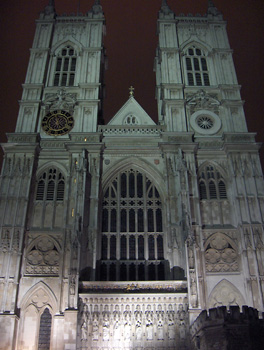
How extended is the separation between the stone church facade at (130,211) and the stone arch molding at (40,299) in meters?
0.06

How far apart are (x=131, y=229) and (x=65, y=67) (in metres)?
14.2

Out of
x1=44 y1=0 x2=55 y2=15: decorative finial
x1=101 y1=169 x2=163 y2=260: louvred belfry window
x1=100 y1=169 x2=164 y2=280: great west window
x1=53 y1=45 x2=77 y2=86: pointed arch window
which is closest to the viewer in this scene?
x1=100 y1=169 x2=164 y2=280: great west window

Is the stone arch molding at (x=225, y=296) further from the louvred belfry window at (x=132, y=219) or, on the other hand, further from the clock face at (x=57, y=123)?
the clock face at (x=57, y=123)

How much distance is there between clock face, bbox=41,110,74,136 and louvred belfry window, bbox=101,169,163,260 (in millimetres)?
5046

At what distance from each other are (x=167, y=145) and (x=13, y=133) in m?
9.91

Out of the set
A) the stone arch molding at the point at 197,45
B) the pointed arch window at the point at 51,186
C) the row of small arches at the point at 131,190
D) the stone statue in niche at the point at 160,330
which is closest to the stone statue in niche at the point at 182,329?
the stone statue in niche at the point at 160,330

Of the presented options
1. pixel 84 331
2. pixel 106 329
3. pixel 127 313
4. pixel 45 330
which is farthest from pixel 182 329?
pixel 45 330

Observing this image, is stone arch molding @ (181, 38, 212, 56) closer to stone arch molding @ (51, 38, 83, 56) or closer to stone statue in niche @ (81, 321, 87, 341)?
stone arch molding @ (51, 38, 83, 56)

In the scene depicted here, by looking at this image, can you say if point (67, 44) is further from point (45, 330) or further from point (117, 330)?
point (117, 330)

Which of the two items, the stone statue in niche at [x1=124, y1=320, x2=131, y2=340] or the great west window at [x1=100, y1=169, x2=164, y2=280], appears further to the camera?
the great west window at [x1=100, y1=169, x2=164, y2=280]

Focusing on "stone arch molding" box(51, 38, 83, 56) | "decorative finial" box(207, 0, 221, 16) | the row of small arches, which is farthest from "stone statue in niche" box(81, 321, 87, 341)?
"decorative finial" box(207, 0, 221, 16)

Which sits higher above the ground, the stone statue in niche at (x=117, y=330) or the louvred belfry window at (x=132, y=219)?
the louvred belfry window at (x=132, y=219)

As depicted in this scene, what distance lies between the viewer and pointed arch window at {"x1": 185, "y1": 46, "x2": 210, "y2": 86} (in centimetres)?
3034

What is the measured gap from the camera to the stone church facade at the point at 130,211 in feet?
65.1
